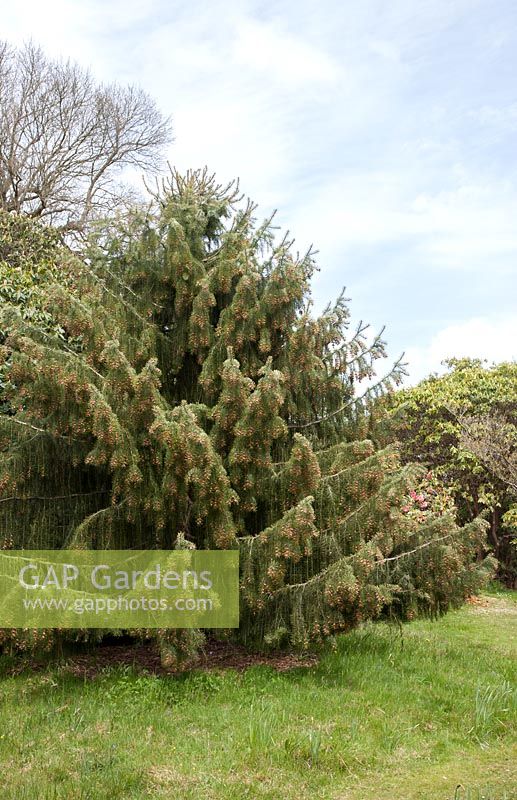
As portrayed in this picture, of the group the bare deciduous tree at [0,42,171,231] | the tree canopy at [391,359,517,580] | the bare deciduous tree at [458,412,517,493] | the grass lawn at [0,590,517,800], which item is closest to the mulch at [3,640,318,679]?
the grass lawn at [0,590,517,800]

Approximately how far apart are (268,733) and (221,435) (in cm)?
252

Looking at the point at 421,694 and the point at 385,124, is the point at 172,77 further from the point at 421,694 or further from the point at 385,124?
the point at 421,694

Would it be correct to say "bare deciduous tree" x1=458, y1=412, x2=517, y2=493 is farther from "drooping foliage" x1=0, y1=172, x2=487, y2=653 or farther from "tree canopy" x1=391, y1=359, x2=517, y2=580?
"drooping foliage" x1=0, y1=172, x2=487, y2=653

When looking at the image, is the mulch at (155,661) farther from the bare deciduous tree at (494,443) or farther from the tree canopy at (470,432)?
the tree canopy at (470,432)

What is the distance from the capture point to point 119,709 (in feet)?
16.9

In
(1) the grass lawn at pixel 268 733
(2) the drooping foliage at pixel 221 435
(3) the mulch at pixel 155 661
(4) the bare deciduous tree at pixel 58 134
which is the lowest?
(1) the grass lawn at pixel 268 733

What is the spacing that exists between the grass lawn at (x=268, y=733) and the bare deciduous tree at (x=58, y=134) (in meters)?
15.6

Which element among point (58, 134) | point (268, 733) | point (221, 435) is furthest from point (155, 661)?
point (58, 134)

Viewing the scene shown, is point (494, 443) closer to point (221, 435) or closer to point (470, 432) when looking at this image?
point (470, 432)

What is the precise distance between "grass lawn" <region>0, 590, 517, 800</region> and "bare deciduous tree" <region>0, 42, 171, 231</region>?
1561 centimetres

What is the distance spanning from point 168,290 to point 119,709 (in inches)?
→ 168

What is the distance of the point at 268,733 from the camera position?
469 centimetres

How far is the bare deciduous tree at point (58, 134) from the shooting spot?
769 inches

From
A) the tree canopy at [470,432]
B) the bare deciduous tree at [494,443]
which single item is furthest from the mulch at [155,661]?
the tree canopy at [470,432]
